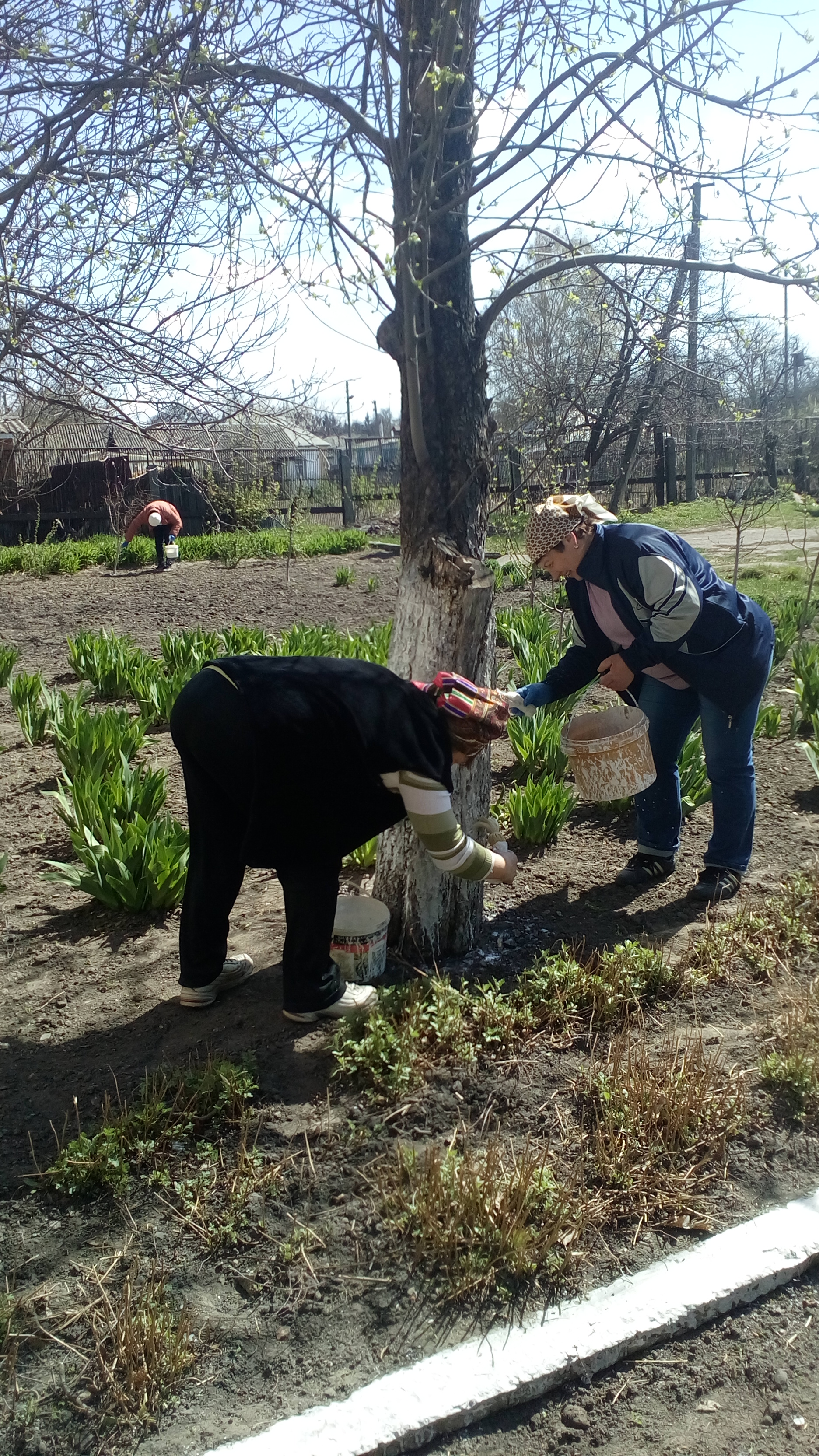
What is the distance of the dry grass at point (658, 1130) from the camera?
2254 millimetres

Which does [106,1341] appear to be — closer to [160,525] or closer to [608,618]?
[608,618]

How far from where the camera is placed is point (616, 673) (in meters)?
3.49

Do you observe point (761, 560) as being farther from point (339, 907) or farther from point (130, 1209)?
point (130, 1209)

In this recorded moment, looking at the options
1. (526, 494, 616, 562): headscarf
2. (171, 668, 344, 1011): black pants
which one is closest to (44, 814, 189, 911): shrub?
(171, 668, 344, 1011): black pants

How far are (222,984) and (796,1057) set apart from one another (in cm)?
162

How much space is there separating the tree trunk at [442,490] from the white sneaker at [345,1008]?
0.33m

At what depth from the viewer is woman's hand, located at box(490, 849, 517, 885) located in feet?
8.81

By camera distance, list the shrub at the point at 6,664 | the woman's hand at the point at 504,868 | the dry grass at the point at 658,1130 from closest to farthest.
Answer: the dry grass at the point at 658,1130 < the woman's hand at the point at 504,868 < the shrub at the point at 6,664

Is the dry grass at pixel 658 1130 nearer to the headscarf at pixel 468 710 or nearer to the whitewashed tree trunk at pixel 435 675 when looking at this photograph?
the whitewashed tree trunk at pixel 435 675

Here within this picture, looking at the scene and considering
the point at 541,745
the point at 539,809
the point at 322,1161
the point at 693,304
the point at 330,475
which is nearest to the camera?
the point at 322,1161

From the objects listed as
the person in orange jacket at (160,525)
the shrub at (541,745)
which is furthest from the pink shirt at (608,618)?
the person in orange jacket at (160,525)

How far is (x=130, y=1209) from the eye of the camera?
7.15 ft

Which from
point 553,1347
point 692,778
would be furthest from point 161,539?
point 553,1347

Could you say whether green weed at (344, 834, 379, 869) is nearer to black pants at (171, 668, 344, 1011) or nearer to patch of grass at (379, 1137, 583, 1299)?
black pants at (171, 668, 344, 1011)
